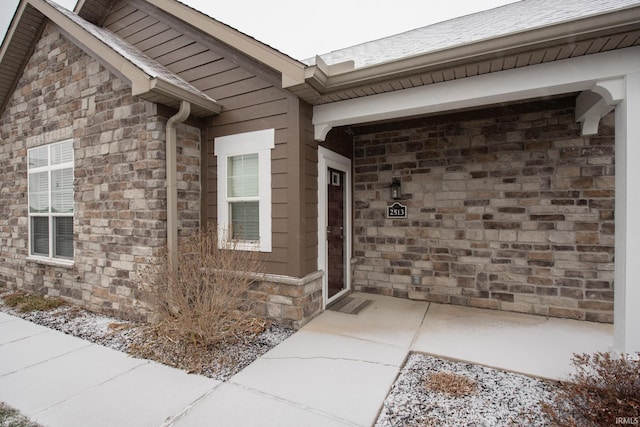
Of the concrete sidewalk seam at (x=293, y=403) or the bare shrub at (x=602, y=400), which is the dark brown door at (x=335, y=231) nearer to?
the concrete sidewalk seam at (x=293, y=403)

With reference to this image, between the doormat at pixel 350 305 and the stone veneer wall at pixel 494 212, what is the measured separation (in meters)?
0.48

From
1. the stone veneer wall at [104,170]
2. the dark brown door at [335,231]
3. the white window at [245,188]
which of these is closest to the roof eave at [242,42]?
the white window at [245,188]

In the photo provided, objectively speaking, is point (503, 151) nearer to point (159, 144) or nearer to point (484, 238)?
point (484, 238)

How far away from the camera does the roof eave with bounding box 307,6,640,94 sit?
250 centimetres

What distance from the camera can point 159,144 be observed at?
402cm

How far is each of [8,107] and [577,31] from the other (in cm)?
920

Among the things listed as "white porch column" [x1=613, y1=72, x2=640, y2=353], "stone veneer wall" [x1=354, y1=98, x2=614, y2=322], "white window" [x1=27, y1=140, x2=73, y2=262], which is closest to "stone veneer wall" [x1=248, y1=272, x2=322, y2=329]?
"stone veneer wall" [x1=354, y1=98, x2=614, y2=322]

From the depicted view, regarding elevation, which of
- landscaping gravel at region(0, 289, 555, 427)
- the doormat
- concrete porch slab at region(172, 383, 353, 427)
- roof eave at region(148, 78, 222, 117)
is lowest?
concrete porch slab at region(172, 383, 353, 427)

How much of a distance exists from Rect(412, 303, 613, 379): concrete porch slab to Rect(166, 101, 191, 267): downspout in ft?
10.6

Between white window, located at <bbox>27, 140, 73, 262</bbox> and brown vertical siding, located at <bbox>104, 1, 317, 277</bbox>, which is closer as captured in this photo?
brown vertical siding, located at <bbox>104, 1, 317, 277</bbox>

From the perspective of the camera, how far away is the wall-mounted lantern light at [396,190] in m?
5.08

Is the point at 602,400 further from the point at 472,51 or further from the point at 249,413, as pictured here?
the point at 472,51

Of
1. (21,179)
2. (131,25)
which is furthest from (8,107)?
(131,25)

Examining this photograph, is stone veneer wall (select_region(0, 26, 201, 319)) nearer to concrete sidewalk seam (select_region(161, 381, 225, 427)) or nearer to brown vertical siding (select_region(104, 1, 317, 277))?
brown vertical siding (select_region(104, 1, 317, 277))
